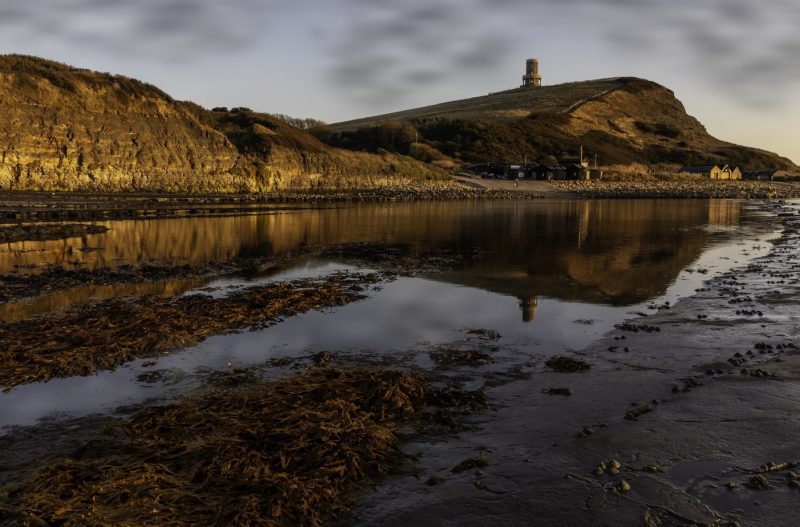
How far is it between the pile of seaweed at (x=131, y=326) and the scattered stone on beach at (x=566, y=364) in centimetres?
646

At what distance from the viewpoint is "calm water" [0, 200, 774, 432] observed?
398 inches

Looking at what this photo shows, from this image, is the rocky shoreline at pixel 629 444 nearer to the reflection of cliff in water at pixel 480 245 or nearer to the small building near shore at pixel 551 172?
the reflection of cliff in water at pixel 480 245

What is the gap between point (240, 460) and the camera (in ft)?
20.2

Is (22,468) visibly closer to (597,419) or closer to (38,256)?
(597,419)

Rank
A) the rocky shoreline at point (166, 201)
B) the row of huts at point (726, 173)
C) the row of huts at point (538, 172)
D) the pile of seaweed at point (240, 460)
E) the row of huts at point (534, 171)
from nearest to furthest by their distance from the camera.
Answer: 1. the pile of seaweed at point (240, 460)
2. the rocky shoreline at point (166, 201)
3. the row of huts at point (538, 172)
4. the row of huts at point (534, 171)
5. the row of huts at point (726, 173)

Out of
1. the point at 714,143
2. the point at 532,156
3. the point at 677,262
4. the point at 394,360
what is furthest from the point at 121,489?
the point at 714,143

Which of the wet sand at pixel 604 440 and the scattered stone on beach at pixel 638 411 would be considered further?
the scattered stone on beach at pixel 638 411

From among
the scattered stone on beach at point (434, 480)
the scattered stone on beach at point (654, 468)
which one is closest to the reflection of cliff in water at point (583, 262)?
the scattered stone on beach at point (654, 468)

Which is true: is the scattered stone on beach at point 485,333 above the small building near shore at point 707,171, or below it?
below

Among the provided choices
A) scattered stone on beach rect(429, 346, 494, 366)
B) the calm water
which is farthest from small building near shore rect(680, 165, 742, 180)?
scattered stone on beach rect(429, 346, 494, 366)

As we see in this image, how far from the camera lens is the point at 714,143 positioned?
580ft

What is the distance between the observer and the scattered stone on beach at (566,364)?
31.3 feet

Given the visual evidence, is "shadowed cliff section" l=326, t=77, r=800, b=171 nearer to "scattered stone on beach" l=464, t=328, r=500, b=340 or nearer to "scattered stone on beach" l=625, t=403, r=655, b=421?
"scattered stone on beach" l=464, t=328, r=500, b=340

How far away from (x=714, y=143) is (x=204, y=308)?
19835 centimetres
